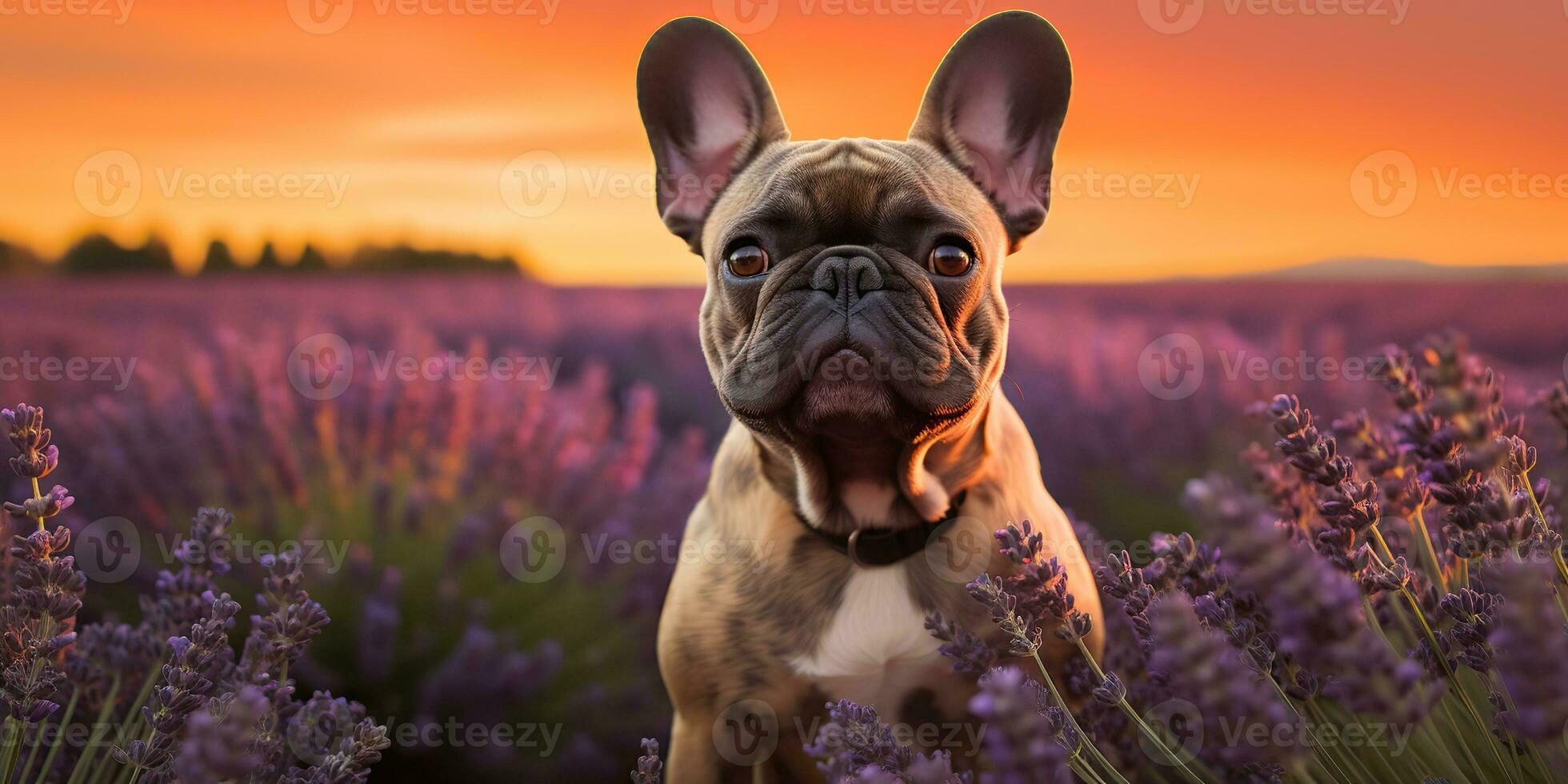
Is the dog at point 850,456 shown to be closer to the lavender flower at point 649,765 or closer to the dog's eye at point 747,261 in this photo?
the dog's eye at point 747,261

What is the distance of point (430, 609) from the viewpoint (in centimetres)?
313

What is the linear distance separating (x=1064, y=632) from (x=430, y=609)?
231 cm

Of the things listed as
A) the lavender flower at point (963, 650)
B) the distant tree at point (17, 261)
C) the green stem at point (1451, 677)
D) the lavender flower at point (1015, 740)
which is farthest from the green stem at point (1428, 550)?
the distant tree at point (17, 261)

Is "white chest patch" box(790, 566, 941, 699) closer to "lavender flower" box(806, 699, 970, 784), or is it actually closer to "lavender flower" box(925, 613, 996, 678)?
"lavender flower" box(925, 613, 996, 678)

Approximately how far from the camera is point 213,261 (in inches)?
407

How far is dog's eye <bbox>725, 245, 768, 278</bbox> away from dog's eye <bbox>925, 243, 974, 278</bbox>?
0.35 metres

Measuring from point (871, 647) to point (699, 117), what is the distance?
1.38 meters

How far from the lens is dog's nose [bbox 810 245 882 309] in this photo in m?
1.98

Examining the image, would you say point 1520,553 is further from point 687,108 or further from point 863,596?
point 687,108

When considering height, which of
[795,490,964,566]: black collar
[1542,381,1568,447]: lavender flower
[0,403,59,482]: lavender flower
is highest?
[0,403,59,482]: lavender flower

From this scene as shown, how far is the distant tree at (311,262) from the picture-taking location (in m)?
11.0

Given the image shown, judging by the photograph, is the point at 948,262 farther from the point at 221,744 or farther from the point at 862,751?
the point at 221,744

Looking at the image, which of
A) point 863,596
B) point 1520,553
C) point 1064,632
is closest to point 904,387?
point 863,596

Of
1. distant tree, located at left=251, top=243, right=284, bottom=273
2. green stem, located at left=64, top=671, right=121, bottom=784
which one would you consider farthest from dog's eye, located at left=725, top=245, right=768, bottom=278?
distant tree, located at left=251, top=243, right=284, bottom=273
